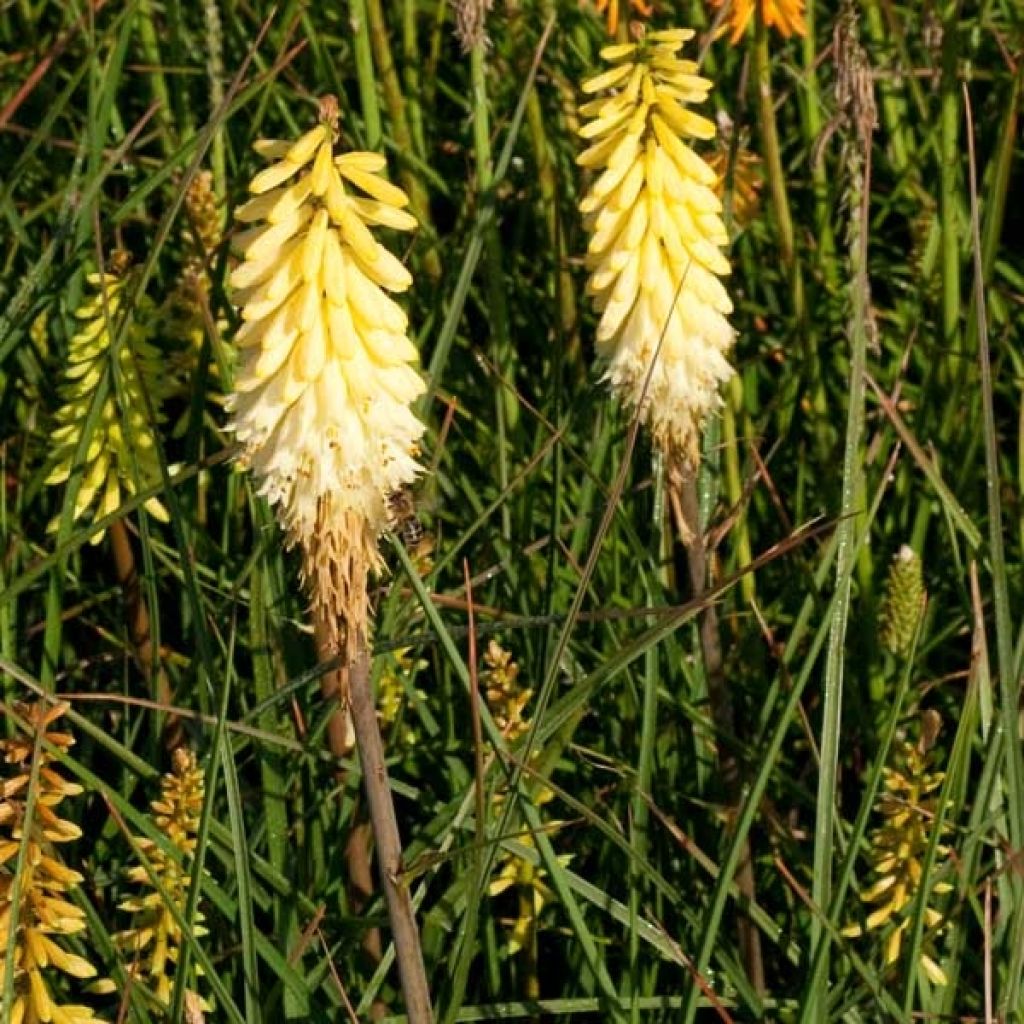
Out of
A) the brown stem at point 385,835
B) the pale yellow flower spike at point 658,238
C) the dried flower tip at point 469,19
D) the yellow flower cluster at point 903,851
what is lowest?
the yellow flower cluster at point 903,851

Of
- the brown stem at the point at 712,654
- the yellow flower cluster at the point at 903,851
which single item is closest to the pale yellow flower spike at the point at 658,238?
the brown stem at the point at 712,654

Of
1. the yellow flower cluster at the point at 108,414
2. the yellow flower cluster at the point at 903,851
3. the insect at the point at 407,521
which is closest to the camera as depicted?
the insect at the point at 407,521

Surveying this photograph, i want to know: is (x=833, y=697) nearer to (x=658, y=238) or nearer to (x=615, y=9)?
(x=658, y=238)

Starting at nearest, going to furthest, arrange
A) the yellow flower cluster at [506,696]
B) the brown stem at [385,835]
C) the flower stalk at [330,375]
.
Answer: the brown stem at [385,835], the flower stalk at [330,375], the yellow flower cluster at [506,696]

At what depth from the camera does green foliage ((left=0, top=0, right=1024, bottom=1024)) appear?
2.69m

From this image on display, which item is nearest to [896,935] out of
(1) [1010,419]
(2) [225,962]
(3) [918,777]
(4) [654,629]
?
(3) [918,777]

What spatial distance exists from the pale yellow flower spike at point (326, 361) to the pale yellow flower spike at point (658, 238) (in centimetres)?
63

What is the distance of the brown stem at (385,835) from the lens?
7.47 ft

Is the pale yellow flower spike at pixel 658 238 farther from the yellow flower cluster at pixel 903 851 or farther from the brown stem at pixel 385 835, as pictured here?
the brown stem at pixel 385 835

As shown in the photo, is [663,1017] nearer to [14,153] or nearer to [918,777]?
[918,777]

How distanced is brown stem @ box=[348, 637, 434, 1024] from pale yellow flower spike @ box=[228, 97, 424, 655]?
11cm

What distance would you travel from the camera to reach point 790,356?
4.26 meters

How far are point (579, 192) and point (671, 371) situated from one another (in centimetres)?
149

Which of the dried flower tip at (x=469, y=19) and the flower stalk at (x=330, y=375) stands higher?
the dried flower tip at (x=469, y=19)
